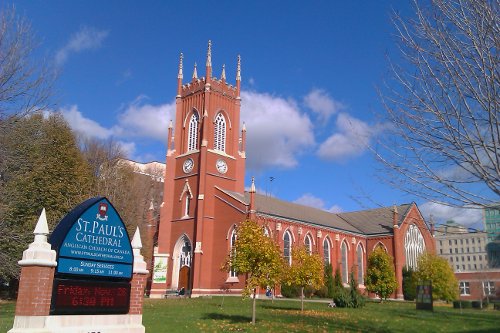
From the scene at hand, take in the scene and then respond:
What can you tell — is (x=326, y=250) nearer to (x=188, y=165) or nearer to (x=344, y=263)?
(x=344, y=263)

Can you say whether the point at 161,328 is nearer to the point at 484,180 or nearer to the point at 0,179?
the point at 484,180

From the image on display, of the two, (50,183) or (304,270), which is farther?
(50,183)

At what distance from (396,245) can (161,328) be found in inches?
1579

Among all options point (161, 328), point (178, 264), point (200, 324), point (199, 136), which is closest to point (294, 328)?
point (200, 324)

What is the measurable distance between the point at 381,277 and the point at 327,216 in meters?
17.0

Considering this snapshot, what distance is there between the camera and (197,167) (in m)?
43.3

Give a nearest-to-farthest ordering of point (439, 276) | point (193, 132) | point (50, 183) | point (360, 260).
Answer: point (50, 183), point (439, 276), point (193, 132), point (360, 260)

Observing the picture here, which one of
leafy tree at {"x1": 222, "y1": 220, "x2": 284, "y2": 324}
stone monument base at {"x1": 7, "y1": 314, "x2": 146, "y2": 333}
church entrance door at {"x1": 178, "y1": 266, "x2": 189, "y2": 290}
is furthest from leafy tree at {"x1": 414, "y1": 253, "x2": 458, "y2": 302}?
stone monument base at {"x1": 7, "y1": 314, "x2": 146, "y2": 333}

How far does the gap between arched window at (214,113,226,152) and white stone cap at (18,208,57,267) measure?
1399 inches

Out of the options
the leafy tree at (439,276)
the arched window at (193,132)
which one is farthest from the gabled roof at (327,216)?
the arched window at (193,132)

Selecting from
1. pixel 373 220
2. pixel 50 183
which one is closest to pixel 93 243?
pixel 50 183

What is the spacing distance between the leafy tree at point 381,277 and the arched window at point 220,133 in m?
17.6

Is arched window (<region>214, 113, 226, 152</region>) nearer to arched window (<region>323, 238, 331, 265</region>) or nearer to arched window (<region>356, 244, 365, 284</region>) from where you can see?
arched window (<region>323, 238, 331, 265</region>)

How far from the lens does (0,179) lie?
23156 millimetres
